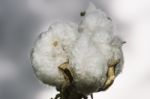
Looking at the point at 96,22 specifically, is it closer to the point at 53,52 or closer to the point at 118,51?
the point at 118,51

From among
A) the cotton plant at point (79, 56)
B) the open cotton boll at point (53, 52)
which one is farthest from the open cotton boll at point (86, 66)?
A: the open cotton boll at point (53, 52)

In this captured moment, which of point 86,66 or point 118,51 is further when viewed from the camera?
point 118,51

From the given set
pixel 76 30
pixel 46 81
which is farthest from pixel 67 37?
pixel 46 81

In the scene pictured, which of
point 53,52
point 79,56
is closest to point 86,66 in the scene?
point 79,56

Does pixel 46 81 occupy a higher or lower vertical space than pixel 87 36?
lower

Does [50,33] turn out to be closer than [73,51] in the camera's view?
No

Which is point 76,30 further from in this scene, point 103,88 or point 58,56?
point 103,88

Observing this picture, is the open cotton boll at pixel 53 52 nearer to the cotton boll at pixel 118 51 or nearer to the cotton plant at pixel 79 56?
the cotton plant at pixel 79 56
